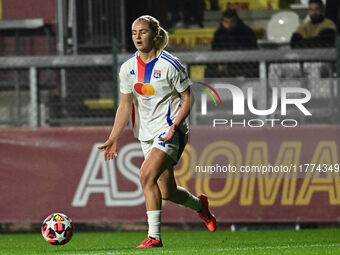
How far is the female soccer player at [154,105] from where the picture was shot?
8609 millimetres

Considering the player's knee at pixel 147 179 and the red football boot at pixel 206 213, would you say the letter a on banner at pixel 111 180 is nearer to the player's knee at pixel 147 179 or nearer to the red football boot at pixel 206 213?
the red football boot at pixel 206 213

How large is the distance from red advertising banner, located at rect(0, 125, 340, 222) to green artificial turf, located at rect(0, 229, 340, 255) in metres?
0.29

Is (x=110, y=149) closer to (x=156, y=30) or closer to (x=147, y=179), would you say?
(x=147, y=179)

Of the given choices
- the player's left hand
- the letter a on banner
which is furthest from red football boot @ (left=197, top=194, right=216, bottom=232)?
the letter a on banner

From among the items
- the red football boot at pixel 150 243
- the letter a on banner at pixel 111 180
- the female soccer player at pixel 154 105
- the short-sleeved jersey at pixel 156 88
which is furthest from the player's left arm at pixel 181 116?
the letter a on banner at pixel 111 180

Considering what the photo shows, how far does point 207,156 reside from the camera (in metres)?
12.1

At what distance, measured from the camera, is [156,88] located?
8.79 meters

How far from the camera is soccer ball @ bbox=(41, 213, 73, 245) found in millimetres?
9039

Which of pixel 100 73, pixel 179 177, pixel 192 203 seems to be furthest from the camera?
pixel 100 73

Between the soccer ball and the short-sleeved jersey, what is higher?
the short-sleeved jersey

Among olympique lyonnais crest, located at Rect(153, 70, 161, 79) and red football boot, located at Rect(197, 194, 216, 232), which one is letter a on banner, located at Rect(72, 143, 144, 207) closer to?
red football boot, located at Rect(197, 194, 216, 232)

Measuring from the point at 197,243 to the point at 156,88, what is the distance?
2.04 meters

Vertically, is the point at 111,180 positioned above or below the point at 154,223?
below

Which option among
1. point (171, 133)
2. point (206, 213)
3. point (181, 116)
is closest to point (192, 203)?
point (206, 213)
